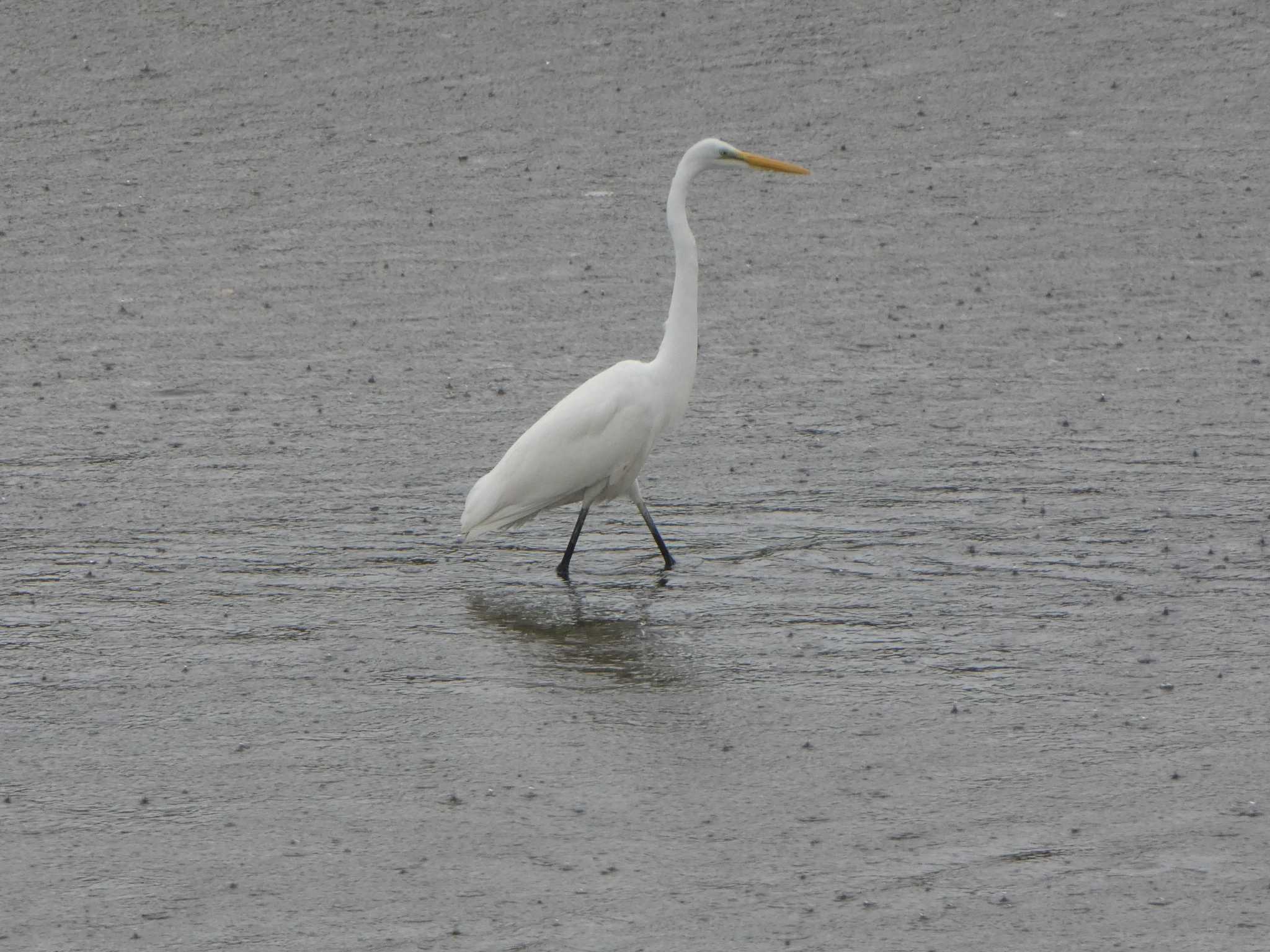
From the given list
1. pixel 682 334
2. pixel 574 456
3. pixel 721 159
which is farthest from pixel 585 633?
pixel 721 159

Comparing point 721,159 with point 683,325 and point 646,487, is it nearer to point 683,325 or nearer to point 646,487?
point 683,325

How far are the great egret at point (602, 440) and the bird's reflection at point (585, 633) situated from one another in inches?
12.9

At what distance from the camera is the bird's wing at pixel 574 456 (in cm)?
719

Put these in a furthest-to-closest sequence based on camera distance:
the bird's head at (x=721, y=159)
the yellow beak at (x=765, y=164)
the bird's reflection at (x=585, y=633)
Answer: the yellow beak at (x=765, y=164) < the bird's head at (x=721, y=159) < the bird's reflection at (x=585, y=633)

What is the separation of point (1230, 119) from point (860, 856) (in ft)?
28.6

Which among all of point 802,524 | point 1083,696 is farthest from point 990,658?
point 802,524

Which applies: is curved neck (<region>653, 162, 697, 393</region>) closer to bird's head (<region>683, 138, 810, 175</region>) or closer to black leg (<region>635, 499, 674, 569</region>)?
bird's head (<region>683, 138, 810, 175</region>)

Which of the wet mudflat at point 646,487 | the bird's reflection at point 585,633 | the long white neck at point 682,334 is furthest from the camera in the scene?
the long white neck at point 682,334

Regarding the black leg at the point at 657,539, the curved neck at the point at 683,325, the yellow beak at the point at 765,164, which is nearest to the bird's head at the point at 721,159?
the yellow beak at the point at 765,164

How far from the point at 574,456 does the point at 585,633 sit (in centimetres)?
83

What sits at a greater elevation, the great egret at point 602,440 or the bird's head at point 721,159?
the bird's head at point 721,159

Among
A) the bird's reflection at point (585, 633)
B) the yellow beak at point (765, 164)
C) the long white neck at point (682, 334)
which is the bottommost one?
the bird's reflection at point (585, 633)

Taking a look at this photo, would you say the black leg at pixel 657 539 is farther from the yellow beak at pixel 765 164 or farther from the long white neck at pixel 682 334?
the yellow beak at pixel 765 164

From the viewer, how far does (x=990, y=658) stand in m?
6.29
